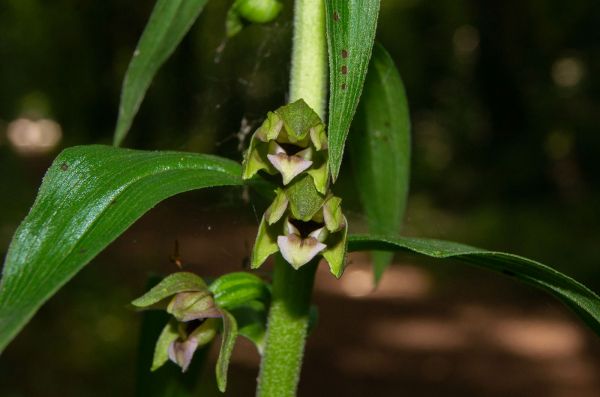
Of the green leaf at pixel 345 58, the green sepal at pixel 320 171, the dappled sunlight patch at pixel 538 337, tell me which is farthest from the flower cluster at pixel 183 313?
the dappled sunlight patch at pixel 538 337

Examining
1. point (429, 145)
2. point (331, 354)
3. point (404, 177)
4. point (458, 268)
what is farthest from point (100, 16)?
point (404, 177)

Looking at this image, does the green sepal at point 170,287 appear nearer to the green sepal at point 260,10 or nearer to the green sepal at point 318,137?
the green sepal at point 318,137

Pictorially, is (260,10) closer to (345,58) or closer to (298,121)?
(298,121)

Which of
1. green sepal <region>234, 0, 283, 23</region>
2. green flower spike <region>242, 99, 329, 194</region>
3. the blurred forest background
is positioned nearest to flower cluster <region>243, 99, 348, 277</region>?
green flower spike <region>242, 99, 329, 194</region>

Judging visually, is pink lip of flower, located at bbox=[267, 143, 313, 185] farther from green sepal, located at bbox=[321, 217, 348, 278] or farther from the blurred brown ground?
the blurred brown ground

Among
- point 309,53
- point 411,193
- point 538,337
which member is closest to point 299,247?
point 309,53
